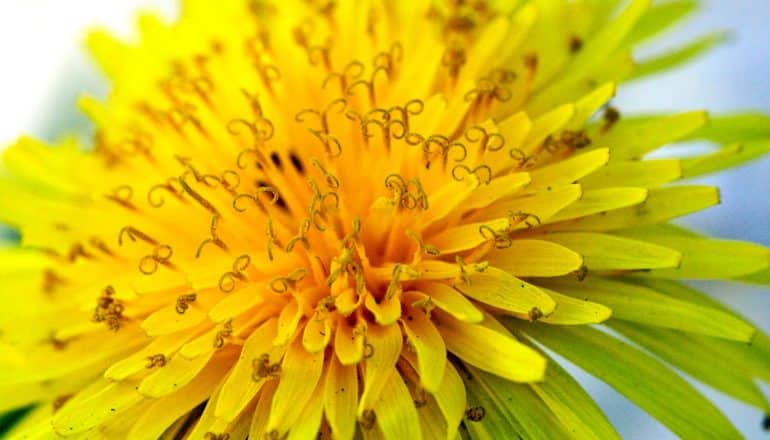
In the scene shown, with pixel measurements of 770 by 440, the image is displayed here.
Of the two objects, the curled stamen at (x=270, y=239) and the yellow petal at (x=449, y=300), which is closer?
the yellow petal at (x=449, y=300)

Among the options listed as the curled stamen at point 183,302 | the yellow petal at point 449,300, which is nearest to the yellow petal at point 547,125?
the yellow petal at point 449,300

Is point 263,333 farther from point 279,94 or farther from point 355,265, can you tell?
point 279,94

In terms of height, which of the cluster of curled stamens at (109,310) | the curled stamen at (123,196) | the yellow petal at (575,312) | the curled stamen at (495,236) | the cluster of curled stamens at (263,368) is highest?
the curled stamen at (123,196)

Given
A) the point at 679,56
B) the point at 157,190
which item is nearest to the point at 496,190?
the point at 157,190

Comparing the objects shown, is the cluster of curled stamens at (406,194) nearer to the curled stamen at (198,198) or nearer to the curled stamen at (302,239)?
the curled stamen at (302,239)

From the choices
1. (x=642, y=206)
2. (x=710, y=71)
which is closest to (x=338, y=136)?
(x=642, y=206)

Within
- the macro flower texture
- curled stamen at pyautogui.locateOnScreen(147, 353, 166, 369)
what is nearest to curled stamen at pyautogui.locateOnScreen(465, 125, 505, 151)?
the macro flower texture
